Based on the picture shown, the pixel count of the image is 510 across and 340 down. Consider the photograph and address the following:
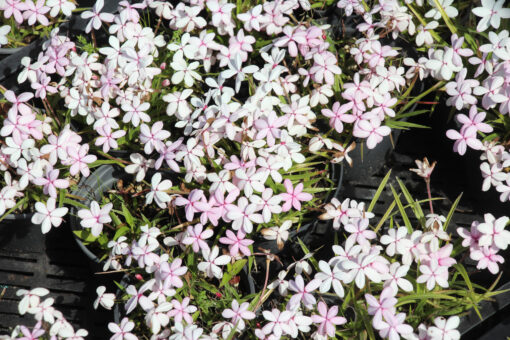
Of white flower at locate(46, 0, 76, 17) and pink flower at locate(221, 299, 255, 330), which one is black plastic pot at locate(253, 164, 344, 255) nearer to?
pink flower at locate(221, 299, 255, 330)

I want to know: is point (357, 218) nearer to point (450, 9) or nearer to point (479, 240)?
point (479, 240)

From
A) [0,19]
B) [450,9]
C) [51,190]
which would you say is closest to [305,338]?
[51,190]

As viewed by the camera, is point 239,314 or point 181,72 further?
point 181,72

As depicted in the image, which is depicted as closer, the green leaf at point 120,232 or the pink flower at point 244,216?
the pink flower at point 244,216

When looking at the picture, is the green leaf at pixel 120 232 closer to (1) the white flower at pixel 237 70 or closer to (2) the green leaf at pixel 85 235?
(2) the green leaf at pixel 85 235

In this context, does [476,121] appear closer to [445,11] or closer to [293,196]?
[445,11]

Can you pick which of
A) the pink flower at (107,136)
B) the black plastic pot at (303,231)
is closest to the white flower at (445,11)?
the black plastic pot at (303,231)

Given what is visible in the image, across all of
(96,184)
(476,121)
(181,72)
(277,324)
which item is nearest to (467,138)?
(476,121)
